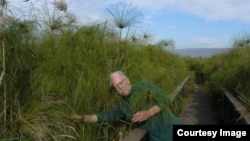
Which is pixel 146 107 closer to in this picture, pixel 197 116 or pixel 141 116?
pixel 141 116

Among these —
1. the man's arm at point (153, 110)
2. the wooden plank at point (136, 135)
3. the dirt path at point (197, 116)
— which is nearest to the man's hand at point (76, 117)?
the wooden plank at point (136, 135)

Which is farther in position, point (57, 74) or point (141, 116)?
point (57, 74)

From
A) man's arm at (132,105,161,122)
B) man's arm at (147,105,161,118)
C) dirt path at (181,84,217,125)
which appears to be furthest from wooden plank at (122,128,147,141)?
dirt path at (181,84,217,125)

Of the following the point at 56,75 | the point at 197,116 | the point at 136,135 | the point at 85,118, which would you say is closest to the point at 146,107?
the point at 136,135

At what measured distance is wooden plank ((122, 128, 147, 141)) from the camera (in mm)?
4072

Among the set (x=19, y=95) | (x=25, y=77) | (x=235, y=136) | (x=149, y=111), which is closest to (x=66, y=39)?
(x=25, y=77)

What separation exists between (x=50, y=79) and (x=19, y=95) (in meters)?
0.50

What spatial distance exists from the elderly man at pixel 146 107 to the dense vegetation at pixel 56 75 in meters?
0.31

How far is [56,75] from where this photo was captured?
4.51 m

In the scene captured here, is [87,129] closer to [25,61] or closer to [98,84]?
[98,84]

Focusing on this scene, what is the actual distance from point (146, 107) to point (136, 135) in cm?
31

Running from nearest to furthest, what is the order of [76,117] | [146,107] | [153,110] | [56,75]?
[153,110], [146,107], [76,117], [56,75]

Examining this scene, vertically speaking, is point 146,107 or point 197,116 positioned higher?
point 146,107

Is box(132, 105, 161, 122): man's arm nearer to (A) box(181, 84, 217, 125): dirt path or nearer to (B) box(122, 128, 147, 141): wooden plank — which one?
(B) box(122, 128, 147, 141): wooden plank
